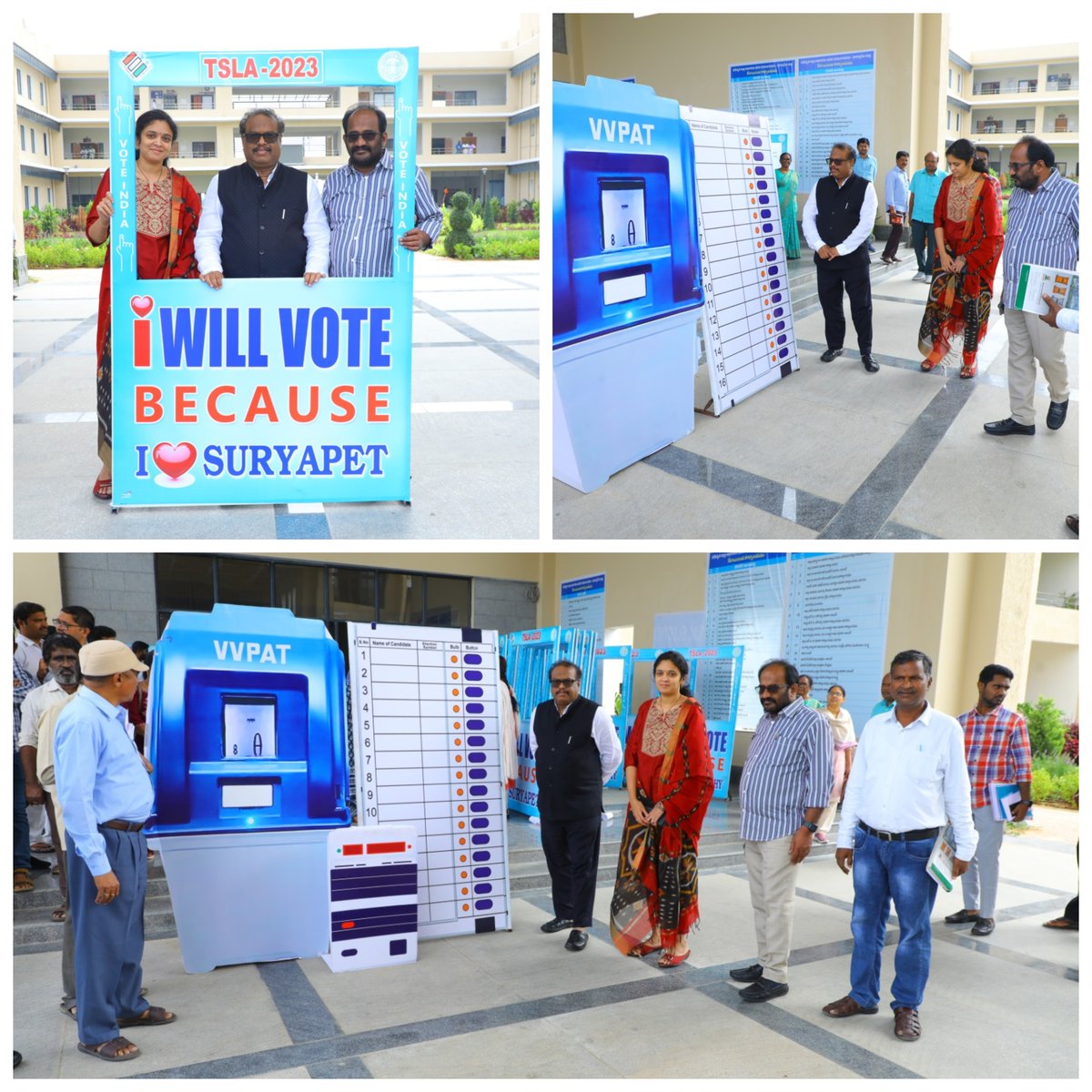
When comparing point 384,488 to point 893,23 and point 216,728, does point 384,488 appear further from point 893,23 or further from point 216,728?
point 893,23

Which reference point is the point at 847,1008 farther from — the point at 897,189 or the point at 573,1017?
the point at 897,189

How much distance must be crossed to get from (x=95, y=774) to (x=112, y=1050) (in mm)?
805

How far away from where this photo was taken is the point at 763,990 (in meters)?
3.36

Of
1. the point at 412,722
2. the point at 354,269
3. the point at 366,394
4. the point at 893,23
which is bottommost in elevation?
the point at 412,722

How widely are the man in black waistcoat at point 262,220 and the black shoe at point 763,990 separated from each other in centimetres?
342

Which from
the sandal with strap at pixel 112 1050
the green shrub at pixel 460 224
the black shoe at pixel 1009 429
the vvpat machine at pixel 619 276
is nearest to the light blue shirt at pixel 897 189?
the black shoe at pixel 1009 429

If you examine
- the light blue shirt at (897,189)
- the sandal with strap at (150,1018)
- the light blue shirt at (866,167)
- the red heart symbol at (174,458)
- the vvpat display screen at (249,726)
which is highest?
the light blue shirt at (866,167)

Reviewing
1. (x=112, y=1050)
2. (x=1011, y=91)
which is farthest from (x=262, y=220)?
(x=1011, y=91)

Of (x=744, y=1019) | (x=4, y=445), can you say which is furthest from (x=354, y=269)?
(x=744, y=1019)

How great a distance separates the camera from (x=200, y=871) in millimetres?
3650

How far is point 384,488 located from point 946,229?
13.1 ft

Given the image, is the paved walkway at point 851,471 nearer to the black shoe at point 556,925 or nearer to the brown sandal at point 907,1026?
the black shoe at point 556,925

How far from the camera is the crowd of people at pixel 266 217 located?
13.5 feet

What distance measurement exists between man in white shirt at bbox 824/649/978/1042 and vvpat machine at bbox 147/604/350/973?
6.74ft
